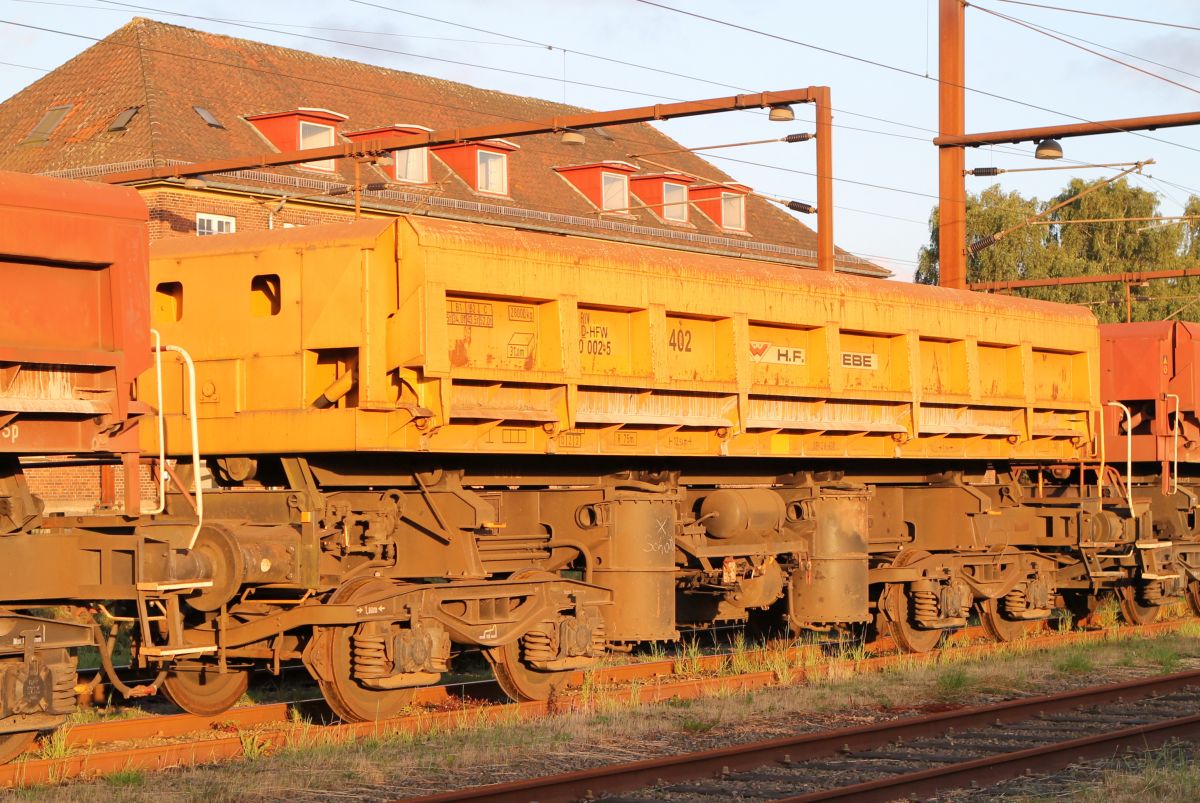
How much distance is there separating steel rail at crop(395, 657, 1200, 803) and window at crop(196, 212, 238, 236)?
24702mm

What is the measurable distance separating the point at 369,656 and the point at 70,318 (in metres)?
3.40

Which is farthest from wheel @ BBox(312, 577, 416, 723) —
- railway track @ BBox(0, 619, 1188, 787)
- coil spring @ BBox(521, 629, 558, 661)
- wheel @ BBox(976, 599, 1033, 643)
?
wheel @ BBox(976, 599, 1033, 643)

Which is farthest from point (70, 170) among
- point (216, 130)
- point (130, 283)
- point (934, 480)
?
point (130, 283)

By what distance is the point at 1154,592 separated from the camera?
63.8ft

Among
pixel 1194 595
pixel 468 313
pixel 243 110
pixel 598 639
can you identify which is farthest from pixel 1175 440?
pixel 243 110

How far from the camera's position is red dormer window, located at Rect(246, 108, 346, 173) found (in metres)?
36.8

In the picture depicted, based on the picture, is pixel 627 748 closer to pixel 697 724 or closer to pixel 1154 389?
pixel 697 724

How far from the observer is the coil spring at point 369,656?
11.4m

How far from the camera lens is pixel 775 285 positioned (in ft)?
45.8

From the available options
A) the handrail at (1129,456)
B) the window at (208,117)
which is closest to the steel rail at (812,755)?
the handrail at (1129,456)

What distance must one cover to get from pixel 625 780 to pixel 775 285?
5.80 meters

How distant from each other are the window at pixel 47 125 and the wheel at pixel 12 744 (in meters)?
29.6

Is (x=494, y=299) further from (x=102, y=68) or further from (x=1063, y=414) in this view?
(x=102, y=68)

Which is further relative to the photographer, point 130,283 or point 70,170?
point 70,170
